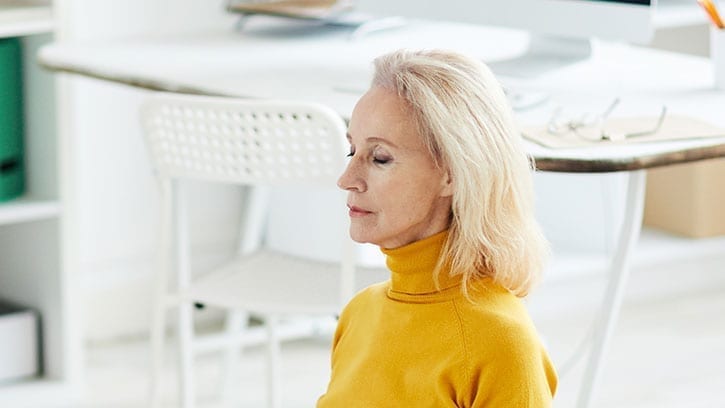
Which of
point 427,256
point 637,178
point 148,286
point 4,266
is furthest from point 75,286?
point 427,256

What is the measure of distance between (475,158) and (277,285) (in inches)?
41.0

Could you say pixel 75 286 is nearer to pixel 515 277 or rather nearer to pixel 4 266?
pixel 4 266

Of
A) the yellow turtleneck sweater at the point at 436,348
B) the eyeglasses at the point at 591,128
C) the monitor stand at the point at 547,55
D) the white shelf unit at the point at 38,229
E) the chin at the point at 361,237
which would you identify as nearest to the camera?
the yellow turtleneck sweater at the point at 436,348

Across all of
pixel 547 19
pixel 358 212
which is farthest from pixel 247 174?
pixel 358 212

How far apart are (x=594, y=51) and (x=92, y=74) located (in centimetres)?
95

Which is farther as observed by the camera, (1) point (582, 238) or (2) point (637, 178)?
(1) point (582, 238)

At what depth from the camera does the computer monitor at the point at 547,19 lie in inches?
91.9

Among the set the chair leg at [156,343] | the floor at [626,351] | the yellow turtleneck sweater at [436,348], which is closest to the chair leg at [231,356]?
the floor at [626,351]

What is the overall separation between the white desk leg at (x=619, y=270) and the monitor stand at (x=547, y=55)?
421 millimetres

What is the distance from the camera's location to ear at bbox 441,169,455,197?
1.38 m

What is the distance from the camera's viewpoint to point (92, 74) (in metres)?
2.50

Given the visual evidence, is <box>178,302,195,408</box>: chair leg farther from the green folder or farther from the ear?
the ear

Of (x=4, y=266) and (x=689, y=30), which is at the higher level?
(x=689, y=30)

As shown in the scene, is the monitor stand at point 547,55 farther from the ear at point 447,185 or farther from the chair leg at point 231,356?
the ear at point 447,185
